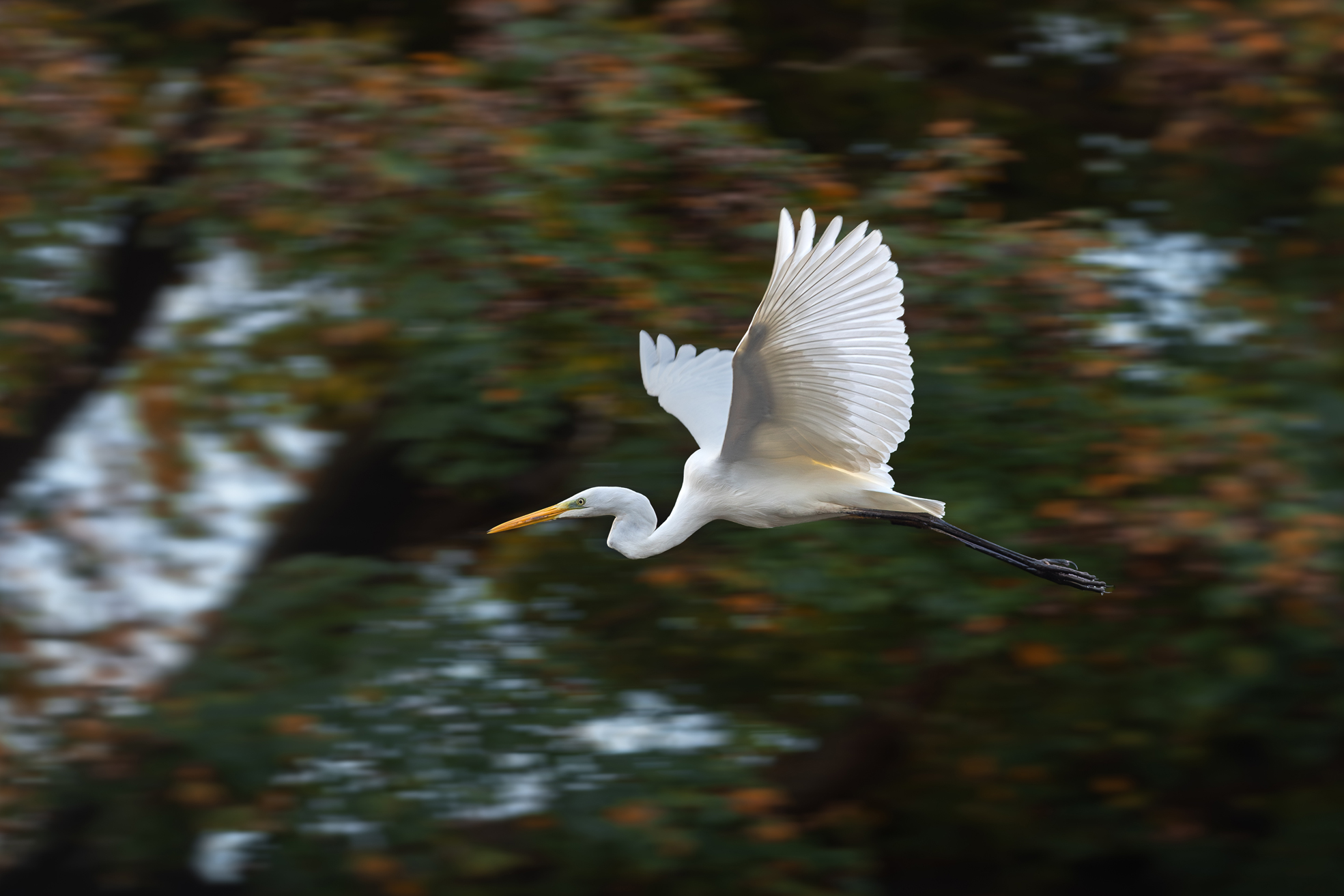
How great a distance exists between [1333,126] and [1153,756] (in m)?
2.08

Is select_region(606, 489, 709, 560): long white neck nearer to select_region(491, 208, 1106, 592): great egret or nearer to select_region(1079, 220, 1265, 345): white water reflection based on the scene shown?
select_region(491, 208, 1106, 592): great egret

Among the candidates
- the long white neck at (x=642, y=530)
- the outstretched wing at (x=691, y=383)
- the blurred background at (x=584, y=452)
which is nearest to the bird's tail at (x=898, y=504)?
the long white neck at (x=642, y=530)

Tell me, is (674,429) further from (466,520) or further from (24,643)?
(24,643)

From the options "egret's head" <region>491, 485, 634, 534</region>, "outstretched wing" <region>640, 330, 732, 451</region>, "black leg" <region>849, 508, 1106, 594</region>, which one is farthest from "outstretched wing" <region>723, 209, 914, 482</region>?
"outstretched wing" <region>640, 330, 732, 451</region>

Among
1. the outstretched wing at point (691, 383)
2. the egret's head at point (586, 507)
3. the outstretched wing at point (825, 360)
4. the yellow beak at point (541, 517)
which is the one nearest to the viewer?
the outstretched wing at point (825, 360)

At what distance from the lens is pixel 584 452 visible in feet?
14.3

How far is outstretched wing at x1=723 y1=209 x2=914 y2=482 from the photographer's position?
2.34 m

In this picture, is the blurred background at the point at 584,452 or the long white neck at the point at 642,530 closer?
the long white neck at the point at 642,530

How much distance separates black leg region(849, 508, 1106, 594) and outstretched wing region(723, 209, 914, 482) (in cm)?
13

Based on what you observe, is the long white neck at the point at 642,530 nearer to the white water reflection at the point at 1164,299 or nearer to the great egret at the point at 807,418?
the great egret at the point at 807,418

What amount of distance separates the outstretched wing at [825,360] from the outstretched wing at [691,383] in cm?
42

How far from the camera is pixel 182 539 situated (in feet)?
15.1

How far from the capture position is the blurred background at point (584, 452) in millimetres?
4121

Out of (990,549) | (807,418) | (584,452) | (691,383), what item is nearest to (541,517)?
(691,383)
